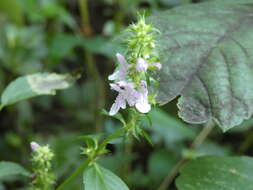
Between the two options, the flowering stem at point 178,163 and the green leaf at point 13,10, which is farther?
the green leaf at point 13,10

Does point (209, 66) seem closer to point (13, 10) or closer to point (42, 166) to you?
point (42, 166)

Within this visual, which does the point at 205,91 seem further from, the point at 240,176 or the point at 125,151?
the point at 125,151

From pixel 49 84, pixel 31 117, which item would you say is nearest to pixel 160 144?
pixel 31 117

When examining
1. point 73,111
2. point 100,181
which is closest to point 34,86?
point 100,181

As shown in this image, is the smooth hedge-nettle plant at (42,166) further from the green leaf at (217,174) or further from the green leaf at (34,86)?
the green leaf at (217,174)

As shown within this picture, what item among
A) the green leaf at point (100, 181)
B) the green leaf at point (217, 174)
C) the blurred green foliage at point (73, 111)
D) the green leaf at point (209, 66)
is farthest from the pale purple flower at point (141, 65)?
Result: the blurred green foliage at point (73, 111)

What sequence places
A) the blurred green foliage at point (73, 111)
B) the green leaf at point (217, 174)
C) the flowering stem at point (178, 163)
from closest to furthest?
the green leaf at point (217, 174), the flowering stem at point (178, 163), the blurred green foliage at point (73, 111)

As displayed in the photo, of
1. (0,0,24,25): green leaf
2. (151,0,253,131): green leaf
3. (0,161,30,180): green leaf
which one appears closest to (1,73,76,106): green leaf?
(0,161,30,180): green leaf
